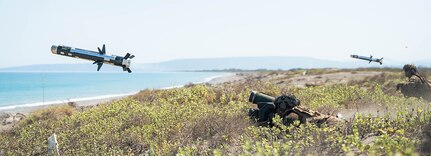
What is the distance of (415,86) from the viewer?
1611 cm

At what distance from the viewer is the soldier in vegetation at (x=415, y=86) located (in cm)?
1538

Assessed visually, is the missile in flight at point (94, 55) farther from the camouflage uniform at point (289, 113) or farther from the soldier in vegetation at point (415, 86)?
the soldier in vegetation at point (415, 86)

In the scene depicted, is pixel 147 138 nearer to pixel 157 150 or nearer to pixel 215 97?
pixel 157 150

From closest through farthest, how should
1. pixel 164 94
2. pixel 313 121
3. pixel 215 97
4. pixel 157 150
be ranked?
1. pixel 157 150
2. pixel 313 121
3. pixel 215 97
4. pixel 164 94

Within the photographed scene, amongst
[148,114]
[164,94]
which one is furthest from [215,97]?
[148,114]

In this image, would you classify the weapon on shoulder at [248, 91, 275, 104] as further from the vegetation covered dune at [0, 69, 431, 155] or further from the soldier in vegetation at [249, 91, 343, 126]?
the vegetation covered dune at [0, 69, 431, 155]

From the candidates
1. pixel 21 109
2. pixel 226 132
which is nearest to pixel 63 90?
pixel 21 109

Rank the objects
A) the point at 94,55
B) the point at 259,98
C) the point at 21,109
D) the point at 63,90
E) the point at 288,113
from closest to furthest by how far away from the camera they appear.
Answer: the point at 94,55
the point at 288,113
the point at 259,98
the point at 21,109
the point at 63,90

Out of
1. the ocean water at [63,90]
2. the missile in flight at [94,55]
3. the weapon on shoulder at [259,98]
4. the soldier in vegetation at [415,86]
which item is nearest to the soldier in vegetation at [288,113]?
the weapon on shoulder at [259,98]

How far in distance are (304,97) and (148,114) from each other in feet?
20.3

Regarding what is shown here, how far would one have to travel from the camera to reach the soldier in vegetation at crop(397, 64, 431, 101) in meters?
15.4

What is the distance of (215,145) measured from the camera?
9.23 metres

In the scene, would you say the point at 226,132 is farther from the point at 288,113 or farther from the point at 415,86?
the point at 415,86

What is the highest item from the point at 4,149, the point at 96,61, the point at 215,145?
the point at 96,61
